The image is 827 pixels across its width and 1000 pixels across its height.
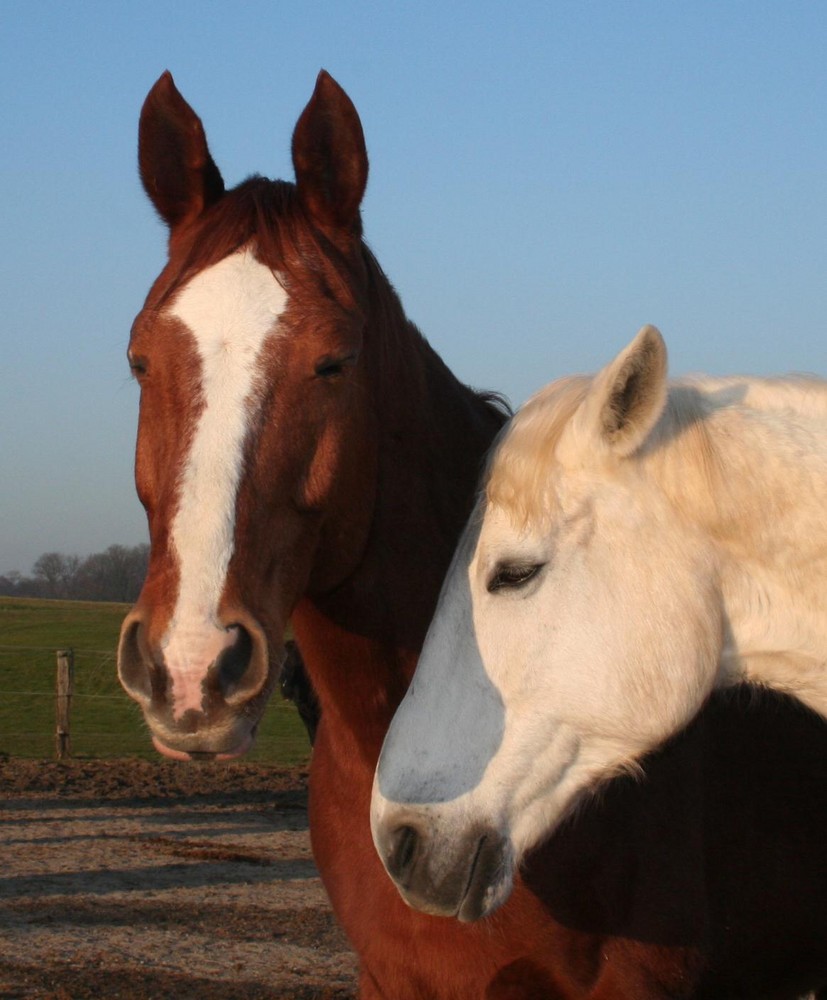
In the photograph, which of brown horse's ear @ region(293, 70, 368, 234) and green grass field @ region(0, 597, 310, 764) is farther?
green grass field @ region(0, 597, 310, 764)

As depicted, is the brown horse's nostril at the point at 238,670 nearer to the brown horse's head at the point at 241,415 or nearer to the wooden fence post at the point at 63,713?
the brown horse's head at the point at 241,415

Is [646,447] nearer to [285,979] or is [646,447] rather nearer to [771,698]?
[771,698]

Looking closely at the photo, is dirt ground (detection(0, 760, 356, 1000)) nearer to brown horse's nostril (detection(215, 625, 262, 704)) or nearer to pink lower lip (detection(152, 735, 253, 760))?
pink lower lip (detection(152, 735, 253, 760))

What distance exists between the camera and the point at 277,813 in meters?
10.5

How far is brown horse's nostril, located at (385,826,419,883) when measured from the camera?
7.63ft

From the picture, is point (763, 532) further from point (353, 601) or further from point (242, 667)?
point (242, 667)

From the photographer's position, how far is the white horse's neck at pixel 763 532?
8.21 feet

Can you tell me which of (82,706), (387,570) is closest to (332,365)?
(387,570)

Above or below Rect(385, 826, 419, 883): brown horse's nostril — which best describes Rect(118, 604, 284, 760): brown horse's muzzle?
above

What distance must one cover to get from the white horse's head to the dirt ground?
11.6ft

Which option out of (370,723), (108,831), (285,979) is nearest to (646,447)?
(370,723)

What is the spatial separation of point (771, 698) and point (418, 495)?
1.22 meters

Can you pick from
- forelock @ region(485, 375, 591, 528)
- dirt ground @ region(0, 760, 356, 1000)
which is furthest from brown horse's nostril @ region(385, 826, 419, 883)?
dirt ground @ region(0, 760, 356, 1000)

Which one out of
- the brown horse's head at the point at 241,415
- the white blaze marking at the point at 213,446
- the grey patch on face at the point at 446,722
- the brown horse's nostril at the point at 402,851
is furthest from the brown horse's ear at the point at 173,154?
the brown horse's nostril at the point at 402,851
